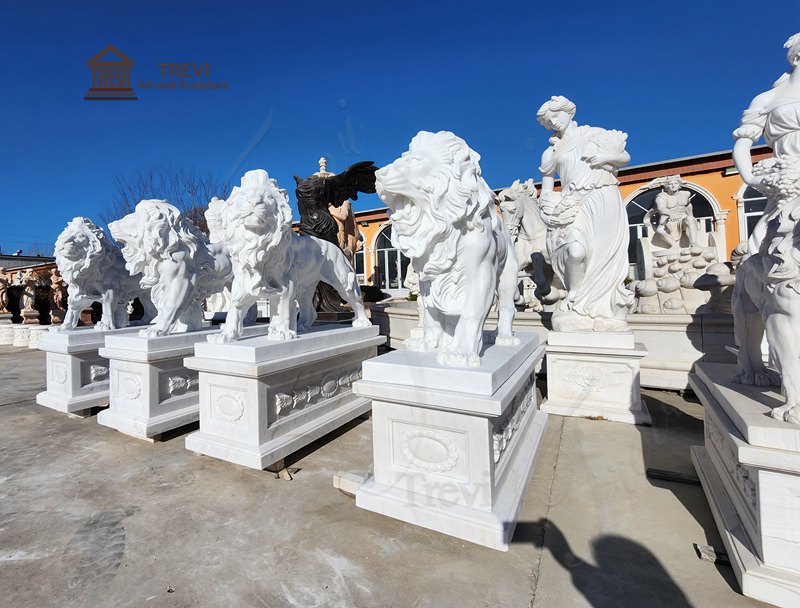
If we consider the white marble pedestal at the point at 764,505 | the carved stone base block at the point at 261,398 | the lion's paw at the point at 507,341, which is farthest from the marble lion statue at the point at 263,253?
the white marble pedestal at the point at 764,505

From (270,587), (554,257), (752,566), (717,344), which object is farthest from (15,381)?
(717,344)

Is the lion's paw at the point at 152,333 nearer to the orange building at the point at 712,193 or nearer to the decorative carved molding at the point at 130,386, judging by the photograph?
the decorative carved molding at the point at 130,386

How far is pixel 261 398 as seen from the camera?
2719mm

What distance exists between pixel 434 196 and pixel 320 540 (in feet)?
6.06

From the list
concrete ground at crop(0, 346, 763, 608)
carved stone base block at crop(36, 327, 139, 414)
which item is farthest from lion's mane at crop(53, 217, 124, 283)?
concrete ground at crop(0, 346, 763, 608)

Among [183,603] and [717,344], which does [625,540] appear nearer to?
[183,603]

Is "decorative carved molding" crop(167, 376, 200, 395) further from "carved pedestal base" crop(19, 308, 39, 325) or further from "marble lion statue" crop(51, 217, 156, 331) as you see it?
"carved pedestal base" crop(19, 308, 39, 325)

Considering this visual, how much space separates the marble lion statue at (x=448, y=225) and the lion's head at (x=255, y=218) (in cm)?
109

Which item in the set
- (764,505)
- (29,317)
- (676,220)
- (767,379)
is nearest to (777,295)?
(767,379)

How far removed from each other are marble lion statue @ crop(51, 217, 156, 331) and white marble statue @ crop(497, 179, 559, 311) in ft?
17.6

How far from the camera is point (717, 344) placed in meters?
4.28

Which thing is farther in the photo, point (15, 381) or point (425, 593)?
point (15, 381)

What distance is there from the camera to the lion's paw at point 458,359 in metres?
2.06

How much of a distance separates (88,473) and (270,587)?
6.51 ft
